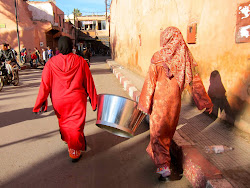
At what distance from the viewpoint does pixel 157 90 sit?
7.61 feet

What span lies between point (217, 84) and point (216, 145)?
51.7 inches

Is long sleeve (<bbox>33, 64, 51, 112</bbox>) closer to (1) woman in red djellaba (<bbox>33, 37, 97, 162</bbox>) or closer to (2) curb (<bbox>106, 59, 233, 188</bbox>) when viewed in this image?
(1) woman in red djellaba (<bbox>33, 37, 97, 162</bbox>)

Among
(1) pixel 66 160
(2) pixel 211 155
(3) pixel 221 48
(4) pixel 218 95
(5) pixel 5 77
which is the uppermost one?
(3) pixel 221 48

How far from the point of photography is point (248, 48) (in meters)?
2.89

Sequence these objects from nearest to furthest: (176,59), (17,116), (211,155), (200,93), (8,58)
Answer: (176,59) → (200,93) → (211,155) → (17,116) → (8,58)

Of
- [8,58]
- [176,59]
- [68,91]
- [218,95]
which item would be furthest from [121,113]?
[8,58]

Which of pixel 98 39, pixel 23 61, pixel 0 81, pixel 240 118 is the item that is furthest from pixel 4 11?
pixel 98 39

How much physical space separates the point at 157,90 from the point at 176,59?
379 mm

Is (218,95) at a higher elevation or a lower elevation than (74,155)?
higher

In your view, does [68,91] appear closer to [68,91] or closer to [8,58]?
[68,91]

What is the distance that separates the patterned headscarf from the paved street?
1.15 m

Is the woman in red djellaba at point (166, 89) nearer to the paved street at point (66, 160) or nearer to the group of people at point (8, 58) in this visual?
the paved street at point (66, 160)

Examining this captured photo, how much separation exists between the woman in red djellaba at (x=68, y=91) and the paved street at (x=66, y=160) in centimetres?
30

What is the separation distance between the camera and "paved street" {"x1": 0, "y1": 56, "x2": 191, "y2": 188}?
2348 millimetres
